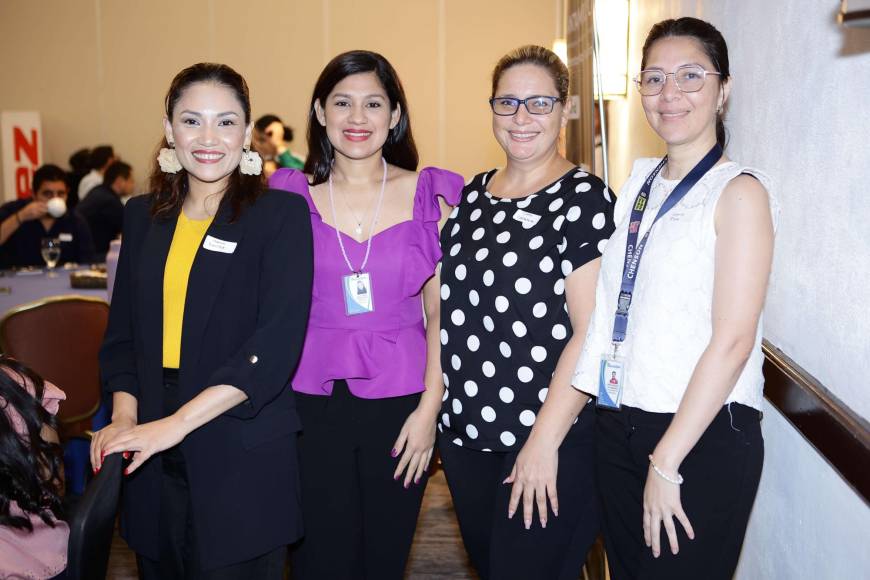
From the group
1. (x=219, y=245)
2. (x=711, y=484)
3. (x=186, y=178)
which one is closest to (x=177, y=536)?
(x=219, y=245)

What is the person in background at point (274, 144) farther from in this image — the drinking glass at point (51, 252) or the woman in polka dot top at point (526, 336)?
the woman in polka dot top at point (526, 336)

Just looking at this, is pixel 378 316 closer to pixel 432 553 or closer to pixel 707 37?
pixel 707 37

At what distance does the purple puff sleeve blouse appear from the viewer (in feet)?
7.49

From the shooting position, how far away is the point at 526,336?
6.81 ft

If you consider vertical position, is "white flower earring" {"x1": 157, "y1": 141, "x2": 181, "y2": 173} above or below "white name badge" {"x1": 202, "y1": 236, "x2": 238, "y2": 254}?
above

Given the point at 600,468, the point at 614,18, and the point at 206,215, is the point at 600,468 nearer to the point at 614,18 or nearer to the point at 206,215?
the point at 206,215

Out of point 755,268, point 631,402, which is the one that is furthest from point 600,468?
point 755,268

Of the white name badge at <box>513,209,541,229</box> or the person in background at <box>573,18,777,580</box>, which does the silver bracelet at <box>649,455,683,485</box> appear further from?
the white name badge at <box>513,209,541,229</box>

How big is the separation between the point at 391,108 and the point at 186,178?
0.62 metres

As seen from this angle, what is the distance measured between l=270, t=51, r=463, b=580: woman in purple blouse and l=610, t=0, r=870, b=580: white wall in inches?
→ 32.4

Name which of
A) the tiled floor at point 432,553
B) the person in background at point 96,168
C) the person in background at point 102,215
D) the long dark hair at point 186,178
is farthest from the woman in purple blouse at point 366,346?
the person in background at point 96,168

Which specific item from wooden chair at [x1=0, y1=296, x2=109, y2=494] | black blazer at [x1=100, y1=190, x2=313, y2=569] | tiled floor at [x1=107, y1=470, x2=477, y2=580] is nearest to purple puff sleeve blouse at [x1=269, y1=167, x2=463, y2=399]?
black blazer at [x1=100, y1=190, x2=313, y2=569]

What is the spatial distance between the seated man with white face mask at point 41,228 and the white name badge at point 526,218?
14.9 ft

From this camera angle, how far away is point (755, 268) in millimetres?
1539
